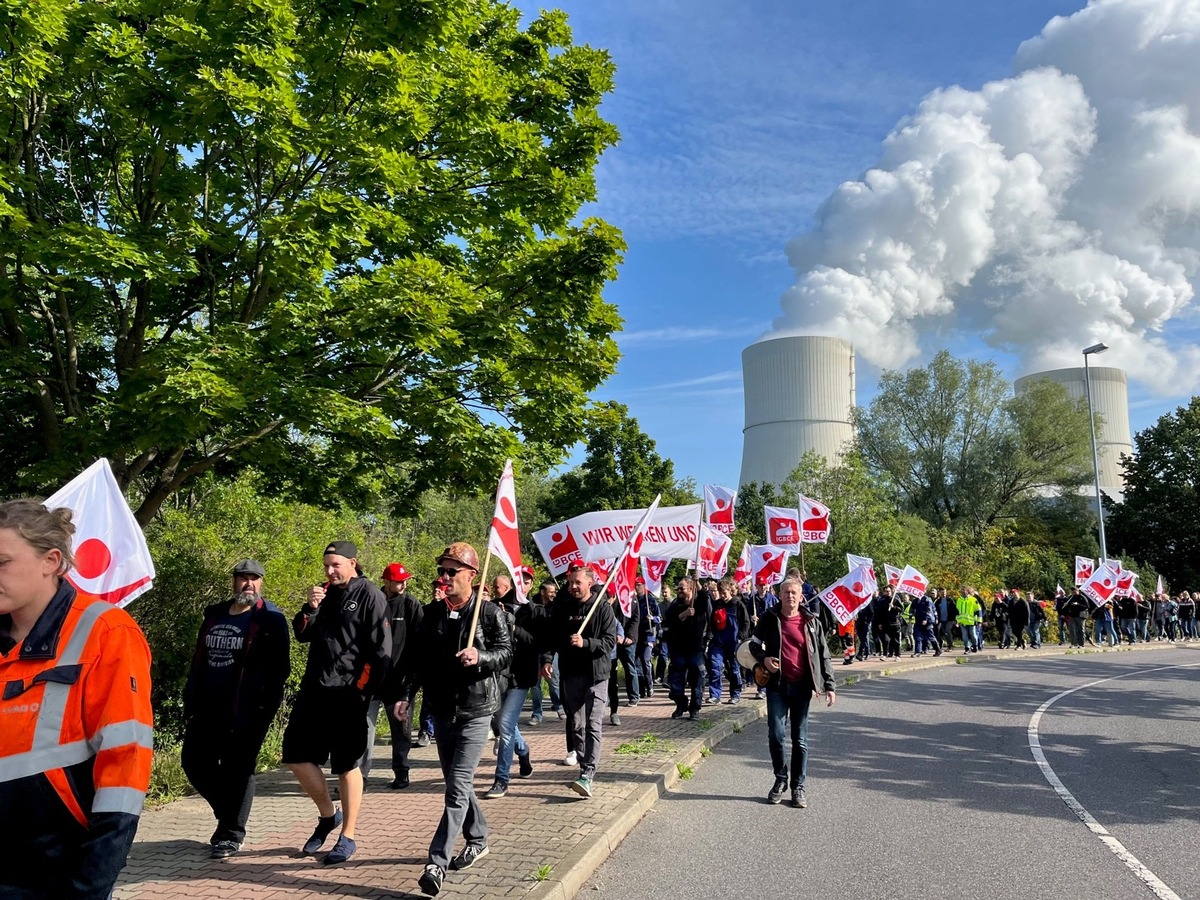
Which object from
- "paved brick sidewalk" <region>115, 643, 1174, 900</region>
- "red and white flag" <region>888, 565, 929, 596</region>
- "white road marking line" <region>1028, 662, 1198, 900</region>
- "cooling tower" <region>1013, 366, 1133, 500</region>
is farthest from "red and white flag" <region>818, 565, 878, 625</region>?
"cooling tower" <region>1013, 366, 1133, 500</region>

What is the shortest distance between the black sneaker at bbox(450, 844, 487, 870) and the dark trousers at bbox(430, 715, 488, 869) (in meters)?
0.02

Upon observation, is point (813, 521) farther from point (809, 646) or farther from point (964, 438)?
point (964, 438)

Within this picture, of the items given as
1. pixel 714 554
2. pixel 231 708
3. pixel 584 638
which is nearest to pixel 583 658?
pixel 584 638

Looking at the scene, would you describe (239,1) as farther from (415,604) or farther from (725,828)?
(725,828)

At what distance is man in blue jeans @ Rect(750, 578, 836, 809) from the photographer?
270 inches

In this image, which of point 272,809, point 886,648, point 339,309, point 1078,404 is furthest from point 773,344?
point 272,809

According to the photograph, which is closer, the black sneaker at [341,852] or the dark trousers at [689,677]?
the black sneaker at [341,852]

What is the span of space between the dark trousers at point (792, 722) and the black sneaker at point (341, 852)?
337cm

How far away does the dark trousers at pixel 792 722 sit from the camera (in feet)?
22.5

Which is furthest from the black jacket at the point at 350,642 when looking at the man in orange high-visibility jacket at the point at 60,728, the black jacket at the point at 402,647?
the man in orange high-visibility jacket at the point at 60,728

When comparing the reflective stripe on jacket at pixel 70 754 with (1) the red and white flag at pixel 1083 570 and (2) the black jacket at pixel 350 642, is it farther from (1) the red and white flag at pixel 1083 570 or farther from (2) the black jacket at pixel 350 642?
(1) the red and white flag at pixel 1083 570

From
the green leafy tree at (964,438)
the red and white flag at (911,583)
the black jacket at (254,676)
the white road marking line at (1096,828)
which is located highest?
the green leafy tree at (964,438)

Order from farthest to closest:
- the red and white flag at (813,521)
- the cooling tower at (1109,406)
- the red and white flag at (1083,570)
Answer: the cooling tower at (1109,406), the red and white flag at (1083,570), the red and white flag at (813,521)

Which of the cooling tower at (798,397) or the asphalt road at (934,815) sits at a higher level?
the cooling tower at (798,397)
